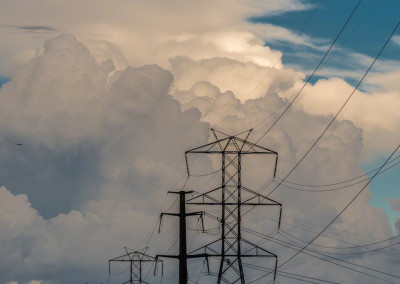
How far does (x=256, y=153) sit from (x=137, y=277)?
155 ft

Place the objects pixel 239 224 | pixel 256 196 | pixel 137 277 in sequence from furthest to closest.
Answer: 1. pixel 137 277
2. pixel 239 224
3. pixel 256 196

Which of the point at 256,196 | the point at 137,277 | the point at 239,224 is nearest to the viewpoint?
the point at 256,196

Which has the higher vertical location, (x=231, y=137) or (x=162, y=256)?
(x=231, y=137)

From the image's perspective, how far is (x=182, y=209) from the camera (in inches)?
2886

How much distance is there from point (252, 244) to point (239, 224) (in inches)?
185

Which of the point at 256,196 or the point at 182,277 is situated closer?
the point at 256,196

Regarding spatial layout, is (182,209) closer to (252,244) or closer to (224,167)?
(224,167)

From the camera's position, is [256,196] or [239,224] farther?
[239,224]

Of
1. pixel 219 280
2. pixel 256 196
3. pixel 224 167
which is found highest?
pixel 224 167

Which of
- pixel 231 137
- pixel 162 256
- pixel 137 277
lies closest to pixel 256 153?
pixel 231 137

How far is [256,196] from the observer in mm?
65062

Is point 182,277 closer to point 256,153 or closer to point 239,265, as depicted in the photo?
point 239,265

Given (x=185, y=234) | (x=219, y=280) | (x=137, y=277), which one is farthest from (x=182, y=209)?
(x=137, y=277)

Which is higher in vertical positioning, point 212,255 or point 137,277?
point 137,277
